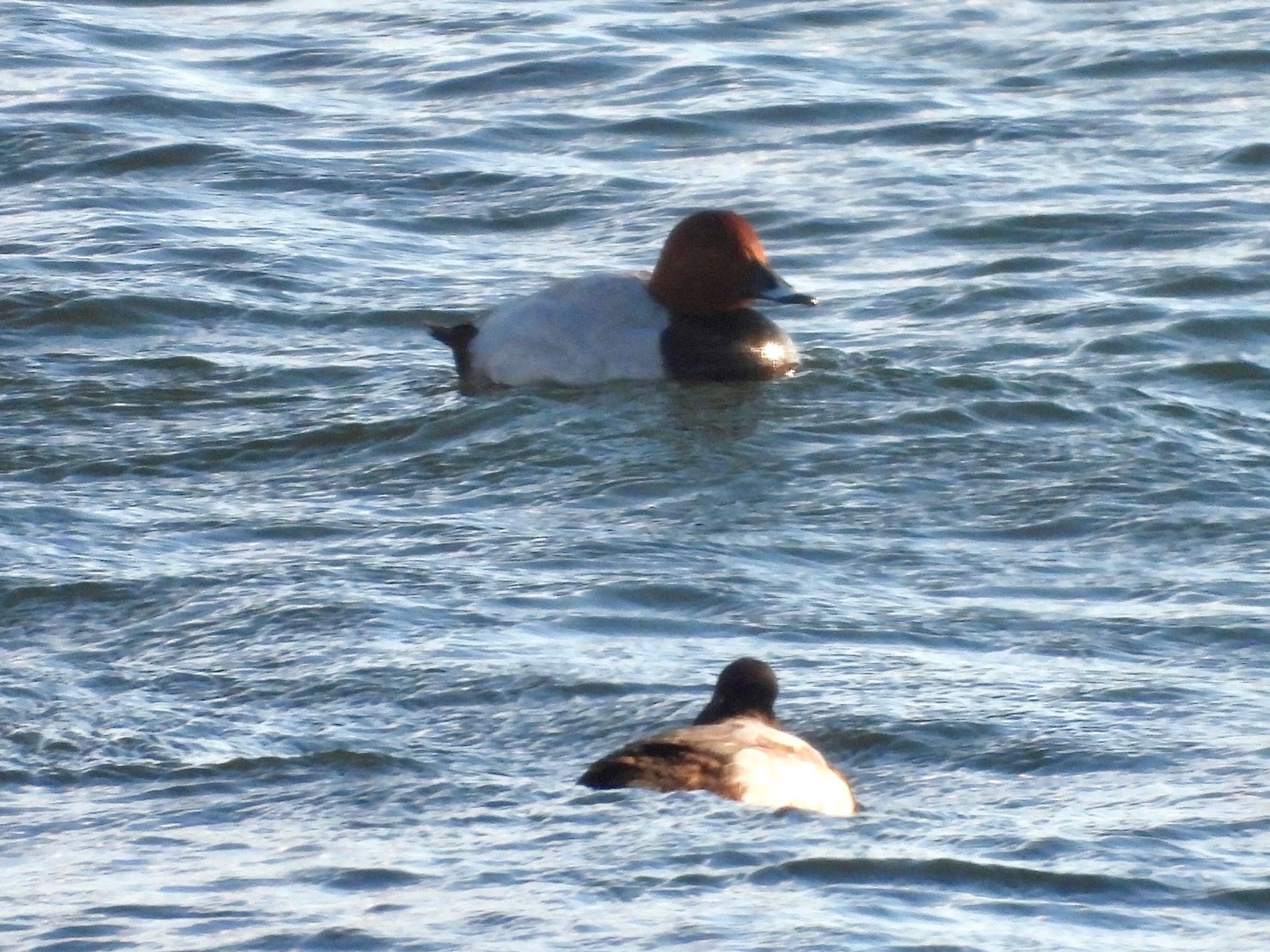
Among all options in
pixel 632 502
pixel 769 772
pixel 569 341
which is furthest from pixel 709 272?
pixel 769 772

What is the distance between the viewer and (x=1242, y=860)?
5.66m

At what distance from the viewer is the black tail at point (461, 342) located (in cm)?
1085

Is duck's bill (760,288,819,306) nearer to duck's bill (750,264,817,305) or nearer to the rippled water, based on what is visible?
duck's bill (750,264,817,305)

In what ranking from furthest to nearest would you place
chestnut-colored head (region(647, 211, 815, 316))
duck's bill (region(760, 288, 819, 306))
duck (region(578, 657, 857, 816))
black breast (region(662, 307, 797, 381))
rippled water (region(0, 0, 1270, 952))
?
chestnut-colored head (region(647, 211, 815, 316)), black breast (region(662, 307, 797, 381)), duck's bill (region(760, 288, 819, 306)), duck (region(578, 657, 857, 816)), rippled water (region(0, 0, 1270, 952))

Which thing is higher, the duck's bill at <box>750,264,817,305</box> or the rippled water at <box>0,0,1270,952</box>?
the duck's bill at <box>750,264,817,305</box>

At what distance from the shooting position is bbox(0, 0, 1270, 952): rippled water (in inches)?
220

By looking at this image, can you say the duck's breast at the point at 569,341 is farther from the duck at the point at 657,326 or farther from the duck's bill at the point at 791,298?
the duck's bill at the point at 791,298

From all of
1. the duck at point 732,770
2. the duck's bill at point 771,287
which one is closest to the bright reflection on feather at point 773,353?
the duck's bill at point 771,287

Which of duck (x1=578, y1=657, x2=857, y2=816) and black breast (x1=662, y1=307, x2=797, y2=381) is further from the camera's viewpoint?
black breast (x1=662, y1=307, x2=797, y2=381)

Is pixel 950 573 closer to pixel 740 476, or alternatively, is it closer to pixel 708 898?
pixel 740 476

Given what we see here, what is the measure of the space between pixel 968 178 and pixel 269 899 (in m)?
9.55

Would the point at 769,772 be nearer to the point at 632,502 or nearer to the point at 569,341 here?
the point at 632,502

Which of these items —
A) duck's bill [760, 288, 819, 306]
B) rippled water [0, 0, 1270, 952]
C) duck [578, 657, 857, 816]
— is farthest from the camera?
duck's bill [760, 288, 819, 306]

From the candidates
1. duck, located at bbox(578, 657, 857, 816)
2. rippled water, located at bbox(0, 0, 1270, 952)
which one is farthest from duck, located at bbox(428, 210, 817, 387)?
duck, located at bbox(578, 657, 857, 816)
